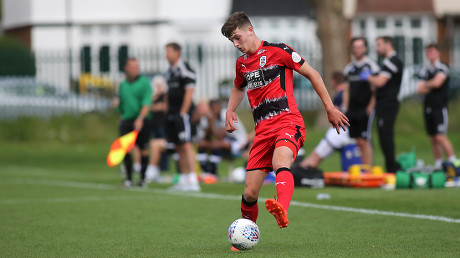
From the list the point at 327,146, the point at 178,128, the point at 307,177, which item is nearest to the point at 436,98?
the point at 327,146

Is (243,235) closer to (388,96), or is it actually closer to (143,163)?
(388,96)

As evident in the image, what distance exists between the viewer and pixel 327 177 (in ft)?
46.2

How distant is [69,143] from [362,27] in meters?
24.2

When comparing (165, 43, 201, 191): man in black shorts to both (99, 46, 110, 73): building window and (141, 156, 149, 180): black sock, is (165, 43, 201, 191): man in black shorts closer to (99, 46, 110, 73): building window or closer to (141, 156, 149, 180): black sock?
(141, 156, 149, 180): black sock

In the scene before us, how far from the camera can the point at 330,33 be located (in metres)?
25.5

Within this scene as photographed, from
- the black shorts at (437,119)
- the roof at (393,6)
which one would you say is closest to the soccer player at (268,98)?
the black shorts at (437,119)

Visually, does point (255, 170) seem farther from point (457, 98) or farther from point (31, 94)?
point (31, 94)

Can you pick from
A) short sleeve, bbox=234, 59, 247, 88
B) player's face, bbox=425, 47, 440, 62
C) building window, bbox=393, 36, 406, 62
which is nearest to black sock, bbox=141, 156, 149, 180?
player's face, bbox=425, 47, 440, 62

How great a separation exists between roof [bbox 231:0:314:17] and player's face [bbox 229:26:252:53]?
132 ft

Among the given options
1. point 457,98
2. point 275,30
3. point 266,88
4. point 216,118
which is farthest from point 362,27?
point 266,88

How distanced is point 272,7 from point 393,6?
6815 millimetres

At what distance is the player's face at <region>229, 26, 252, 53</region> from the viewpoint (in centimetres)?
762

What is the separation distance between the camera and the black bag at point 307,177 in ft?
45.6

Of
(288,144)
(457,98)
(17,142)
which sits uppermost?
(288,144)
